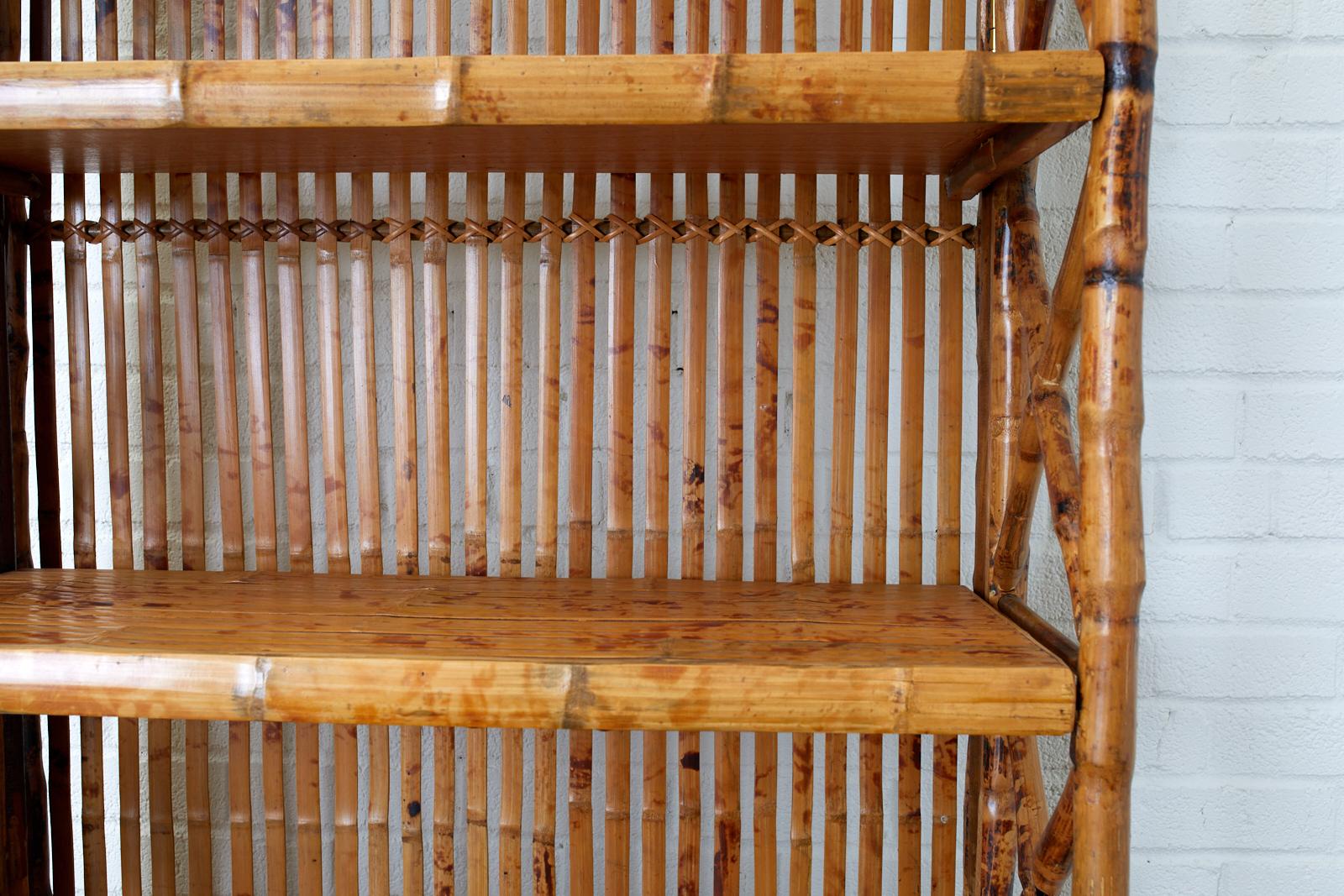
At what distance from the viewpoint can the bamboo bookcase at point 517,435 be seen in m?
0.71

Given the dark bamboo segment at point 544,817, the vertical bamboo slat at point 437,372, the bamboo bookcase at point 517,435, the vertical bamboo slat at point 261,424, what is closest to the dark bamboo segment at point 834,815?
the bamboo bookcase at point 517,435

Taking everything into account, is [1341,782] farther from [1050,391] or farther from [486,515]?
[486,515]

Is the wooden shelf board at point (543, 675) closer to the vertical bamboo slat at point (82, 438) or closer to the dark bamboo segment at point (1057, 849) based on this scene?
the dark bamboo segment at point (1057, 849)

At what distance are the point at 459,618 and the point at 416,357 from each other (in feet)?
1.05

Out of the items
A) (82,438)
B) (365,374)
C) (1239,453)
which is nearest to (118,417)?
(82,438)

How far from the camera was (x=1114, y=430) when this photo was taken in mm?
563

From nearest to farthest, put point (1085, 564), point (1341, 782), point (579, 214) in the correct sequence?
point (1085, 564)
point (579, 214)
point (1341, 782)

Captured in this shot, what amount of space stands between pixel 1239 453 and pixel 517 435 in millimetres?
661

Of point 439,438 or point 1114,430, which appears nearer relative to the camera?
point 1114,430

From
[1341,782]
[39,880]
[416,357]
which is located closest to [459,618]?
[416,357]

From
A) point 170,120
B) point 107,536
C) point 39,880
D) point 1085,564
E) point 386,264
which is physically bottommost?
point 39,880

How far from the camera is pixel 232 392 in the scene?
870 mm

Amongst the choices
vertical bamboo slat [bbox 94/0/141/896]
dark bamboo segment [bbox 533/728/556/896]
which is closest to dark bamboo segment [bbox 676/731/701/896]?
dark bamboo segment [bbox 533/728/556/896]

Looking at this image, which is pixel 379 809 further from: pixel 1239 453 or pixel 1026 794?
pixel 1239 453
